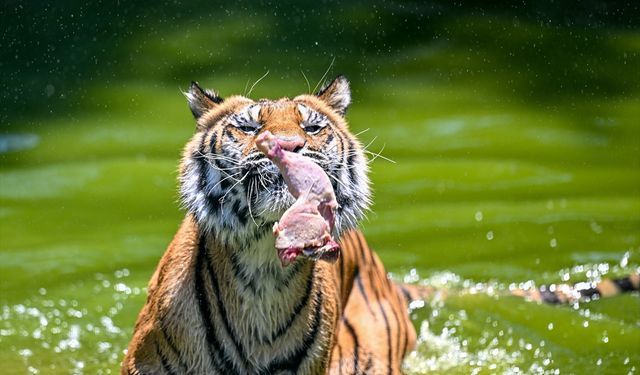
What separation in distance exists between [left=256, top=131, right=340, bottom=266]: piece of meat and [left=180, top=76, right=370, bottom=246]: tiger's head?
73mm

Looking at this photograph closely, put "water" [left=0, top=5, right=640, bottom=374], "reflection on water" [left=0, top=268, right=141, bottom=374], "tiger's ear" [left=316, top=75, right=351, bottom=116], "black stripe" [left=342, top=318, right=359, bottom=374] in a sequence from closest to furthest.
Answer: "tiger's ear" [left=316, top=75, right=351, bottom=116], "black stripe" [left=342, top=318, right=359, bottom=374], "reflection on water" [left=0, top=268, right=141, bottom=374], "water" [left=0, top=5, right=640, bottom=374]

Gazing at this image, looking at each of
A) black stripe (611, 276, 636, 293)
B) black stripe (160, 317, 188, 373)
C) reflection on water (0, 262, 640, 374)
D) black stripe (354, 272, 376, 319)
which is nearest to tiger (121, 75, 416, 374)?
black stripe (160, 317, 188, 373)

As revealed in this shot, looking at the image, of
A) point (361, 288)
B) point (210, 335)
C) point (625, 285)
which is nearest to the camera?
point (210, 335)

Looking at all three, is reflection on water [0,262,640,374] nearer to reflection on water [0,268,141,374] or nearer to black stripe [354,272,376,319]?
reflection on water [0,268,141,374]

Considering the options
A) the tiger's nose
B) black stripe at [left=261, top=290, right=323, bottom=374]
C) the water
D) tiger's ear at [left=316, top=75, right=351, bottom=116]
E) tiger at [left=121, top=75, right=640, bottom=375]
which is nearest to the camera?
the tiger's nose

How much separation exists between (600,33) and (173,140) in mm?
3057

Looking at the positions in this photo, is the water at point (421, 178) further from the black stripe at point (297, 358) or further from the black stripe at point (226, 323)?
the black stripe at point (226, 323)

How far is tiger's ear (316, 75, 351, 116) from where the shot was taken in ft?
10.2

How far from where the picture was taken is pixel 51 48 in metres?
6.95

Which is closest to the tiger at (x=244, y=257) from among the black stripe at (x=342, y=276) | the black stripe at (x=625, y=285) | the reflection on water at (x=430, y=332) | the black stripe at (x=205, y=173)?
the black stripe at (x=205, y=173)

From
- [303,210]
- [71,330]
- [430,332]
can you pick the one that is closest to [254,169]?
[303,210]

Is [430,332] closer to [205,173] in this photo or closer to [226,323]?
[226,323]

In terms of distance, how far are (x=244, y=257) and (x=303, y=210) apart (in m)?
0.49

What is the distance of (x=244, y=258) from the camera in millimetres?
2773
